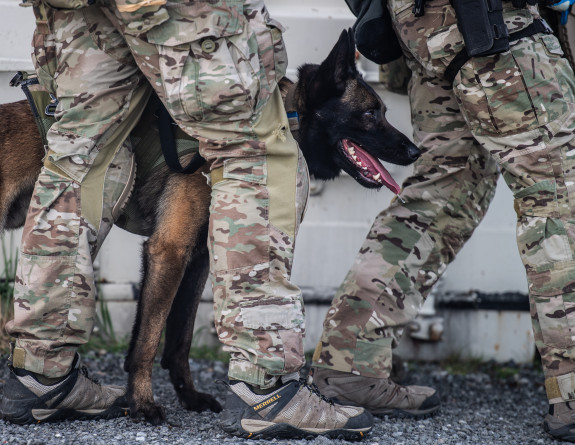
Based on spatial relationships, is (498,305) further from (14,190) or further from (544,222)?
(14,190)

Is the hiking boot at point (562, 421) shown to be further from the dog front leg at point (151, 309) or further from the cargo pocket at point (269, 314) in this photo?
the dog front leg at point (151, 309)

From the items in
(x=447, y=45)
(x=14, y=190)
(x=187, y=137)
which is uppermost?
(x=447, y=45)

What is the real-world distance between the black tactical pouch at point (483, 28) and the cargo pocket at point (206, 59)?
0.81 m

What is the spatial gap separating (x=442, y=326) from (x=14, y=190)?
96.1 inches

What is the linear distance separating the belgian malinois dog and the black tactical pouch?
0.58 m

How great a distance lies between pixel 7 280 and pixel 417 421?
2261mm

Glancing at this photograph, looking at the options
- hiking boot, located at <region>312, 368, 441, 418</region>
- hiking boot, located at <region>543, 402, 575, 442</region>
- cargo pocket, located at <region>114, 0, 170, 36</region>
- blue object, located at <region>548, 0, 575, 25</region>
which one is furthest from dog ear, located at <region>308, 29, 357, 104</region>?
hiking boot, located at <region>543, 402, 575, 442</region>

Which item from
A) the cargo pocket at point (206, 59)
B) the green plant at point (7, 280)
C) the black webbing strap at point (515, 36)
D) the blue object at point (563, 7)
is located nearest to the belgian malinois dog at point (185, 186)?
the black webbing strap at point (515, 36)

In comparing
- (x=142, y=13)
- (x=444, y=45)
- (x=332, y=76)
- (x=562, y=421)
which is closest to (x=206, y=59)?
(x=142, y=13)

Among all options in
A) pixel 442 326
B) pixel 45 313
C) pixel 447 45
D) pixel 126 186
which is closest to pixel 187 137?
pixel 126 186

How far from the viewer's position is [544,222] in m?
2.49

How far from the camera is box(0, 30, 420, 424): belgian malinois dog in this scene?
8.65 feet

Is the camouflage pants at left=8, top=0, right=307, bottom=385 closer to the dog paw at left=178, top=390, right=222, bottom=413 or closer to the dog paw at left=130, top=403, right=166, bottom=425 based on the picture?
the dog paw at left=130, top=403, right=166, bottom=425

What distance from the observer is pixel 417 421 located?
9.41 feet
